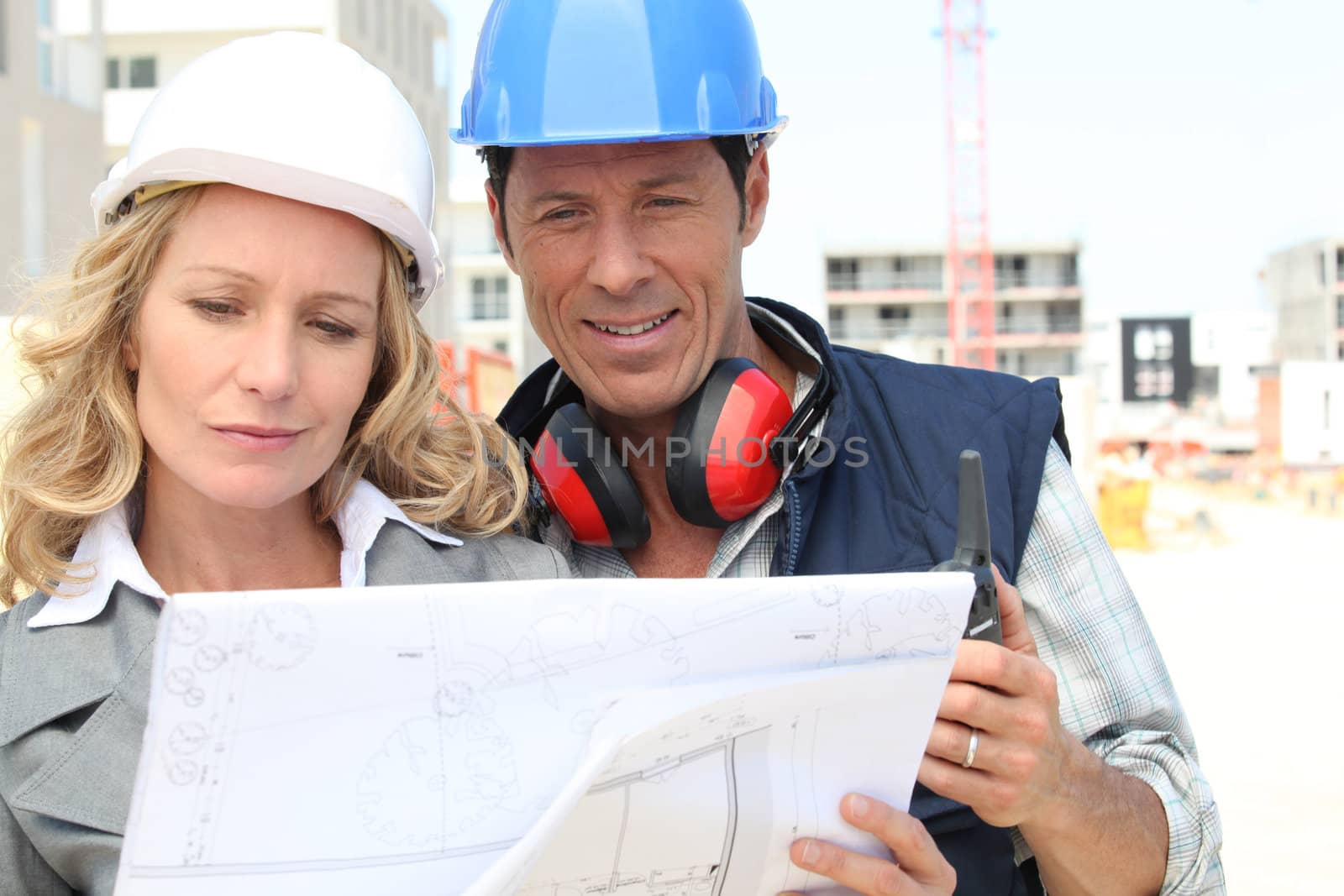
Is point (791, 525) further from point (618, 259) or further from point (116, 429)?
point (116, 429)

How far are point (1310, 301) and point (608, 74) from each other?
3606 inches

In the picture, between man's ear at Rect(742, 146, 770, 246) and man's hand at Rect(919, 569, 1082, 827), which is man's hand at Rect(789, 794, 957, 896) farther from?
man's ear at Rect(742, 146, 770, 246)

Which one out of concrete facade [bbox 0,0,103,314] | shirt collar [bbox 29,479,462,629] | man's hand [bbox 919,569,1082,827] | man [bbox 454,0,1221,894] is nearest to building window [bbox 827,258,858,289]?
concrete facade [bbox 0,0,103,314]

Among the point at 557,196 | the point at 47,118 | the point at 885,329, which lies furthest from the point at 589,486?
the point at 885,329

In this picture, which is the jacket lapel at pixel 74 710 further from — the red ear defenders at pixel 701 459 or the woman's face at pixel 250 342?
the red ear defenders at pixel 701 459

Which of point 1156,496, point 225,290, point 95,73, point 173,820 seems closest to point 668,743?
point 173,820

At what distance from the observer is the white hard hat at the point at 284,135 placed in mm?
1849

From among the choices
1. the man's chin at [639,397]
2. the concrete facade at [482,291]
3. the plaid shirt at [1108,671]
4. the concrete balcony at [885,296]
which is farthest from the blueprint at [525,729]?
the concrete balcony at [885,296]

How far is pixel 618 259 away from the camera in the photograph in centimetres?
244

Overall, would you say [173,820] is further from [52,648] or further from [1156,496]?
[1156,496]

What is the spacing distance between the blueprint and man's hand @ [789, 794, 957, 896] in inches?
1.1

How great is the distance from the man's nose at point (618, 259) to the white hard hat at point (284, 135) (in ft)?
1.60

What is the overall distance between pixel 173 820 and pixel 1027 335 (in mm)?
83691

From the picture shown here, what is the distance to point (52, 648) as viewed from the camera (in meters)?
1.85
